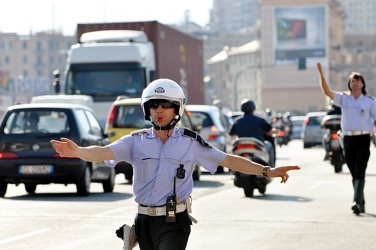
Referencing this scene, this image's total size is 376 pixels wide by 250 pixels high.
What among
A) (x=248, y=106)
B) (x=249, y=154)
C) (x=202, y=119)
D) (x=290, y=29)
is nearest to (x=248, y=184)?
(x=249, y=154)

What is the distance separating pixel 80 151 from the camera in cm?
731

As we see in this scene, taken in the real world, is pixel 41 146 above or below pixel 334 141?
above

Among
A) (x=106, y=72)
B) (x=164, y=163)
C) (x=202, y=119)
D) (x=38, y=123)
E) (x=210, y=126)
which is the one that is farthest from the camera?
(x=106, y=72)

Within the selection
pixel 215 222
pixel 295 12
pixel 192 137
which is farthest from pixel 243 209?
pixel 295 12

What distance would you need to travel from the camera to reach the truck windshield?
3266 cm

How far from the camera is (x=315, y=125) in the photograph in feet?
186

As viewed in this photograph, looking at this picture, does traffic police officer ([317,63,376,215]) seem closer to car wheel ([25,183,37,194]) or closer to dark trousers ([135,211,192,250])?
car wheel ([25,183,37,194])

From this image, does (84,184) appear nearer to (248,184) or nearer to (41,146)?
(41,146)

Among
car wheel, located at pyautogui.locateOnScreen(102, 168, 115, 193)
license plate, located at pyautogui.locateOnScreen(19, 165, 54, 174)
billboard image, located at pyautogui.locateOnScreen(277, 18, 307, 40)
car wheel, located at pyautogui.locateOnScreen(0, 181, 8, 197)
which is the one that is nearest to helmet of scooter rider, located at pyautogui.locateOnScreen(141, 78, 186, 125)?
license plate, located at pyautogui.locateOnScreen(19, 165, 54, 174)

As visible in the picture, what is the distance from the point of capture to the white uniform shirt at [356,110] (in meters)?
16.1

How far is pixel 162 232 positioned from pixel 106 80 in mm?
25685

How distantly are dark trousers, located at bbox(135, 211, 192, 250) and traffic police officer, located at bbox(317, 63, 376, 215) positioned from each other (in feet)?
28.4

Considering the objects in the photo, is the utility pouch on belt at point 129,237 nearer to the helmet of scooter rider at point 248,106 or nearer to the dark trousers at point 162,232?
the dark trousers at point 162,232

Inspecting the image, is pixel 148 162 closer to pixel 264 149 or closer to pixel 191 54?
pixel 264 149
